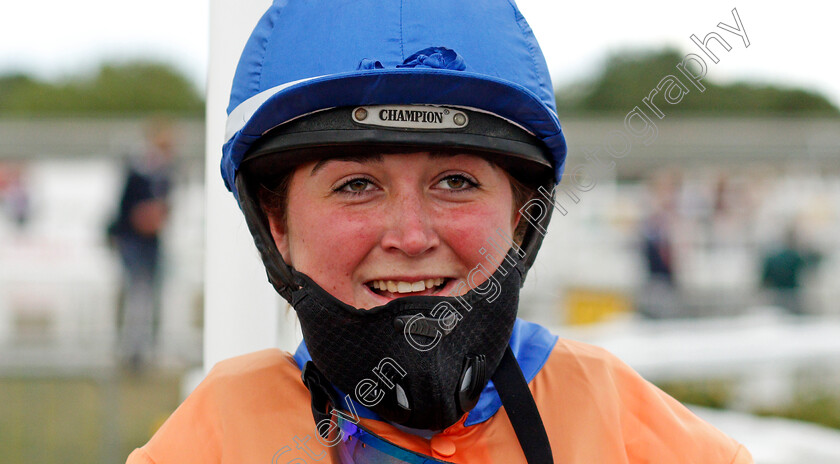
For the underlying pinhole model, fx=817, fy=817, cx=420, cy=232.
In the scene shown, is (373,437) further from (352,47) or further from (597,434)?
(352,47)

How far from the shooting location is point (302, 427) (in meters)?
1.76

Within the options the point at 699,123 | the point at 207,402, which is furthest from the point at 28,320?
the point at 699,123

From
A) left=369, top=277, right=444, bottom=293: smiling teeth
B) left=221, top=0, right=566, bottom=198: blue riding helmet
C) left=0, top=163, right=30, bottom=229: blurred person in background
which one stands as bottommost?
left=0, top=163, right=30, bottom=229: blurred person in background

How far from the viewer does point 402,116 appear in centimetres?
164

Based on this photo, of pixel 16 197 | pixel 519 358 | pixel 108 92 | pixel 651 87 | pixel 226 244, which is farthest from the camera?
pixel 651 87

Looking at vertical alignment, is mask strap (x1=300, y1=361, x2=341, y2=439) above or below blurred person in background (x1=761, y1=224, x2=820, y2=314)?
above

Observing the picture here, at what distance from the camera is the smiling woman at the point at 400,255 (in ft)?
5.39

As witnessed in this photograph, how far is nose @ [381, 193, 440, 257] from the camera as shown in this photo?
165cm

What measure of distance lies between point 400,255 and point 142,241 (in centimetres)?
697

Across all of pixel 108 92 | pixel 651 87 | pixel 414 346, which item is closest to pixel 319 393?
pixel 414 346

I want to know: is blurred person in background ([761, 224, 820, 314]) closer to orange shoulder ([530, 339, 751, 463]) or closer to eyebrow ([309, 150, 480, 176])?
orange shoulder ([530, 339, 751, 463])

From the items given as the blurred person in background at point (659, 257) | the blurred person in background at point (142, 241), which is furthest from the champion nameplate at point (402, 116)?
the blurred person in background at point (659, 257)

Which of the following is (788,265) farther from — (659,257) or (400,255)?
(400,255)

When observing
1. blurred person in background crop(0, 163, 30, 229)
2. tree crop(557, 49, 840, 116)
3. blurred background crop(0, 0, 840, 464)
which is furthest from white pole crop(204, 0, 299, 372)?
tree crop(557, 49, 840, 116)
